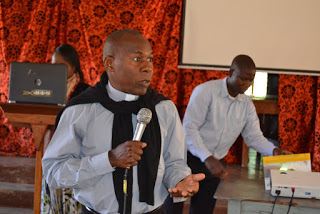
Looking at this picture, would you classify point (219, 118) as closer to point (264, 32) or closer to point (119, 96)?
point (119, 96)

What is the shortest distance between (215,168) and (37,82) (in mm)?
1318

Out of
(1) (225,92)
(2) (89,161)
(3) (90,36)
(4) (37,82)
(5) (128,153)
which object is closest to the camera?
(5) (128,153)

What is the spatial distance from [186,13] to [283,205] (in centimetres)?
370

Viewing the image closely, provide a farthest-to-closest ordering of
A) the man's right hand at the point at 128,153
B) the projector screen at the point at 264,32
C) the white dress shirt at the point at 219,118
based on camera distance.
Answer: the projector screen at the point at 264,32 → the white dress shirt at the point at 219,118 → the man's right hand at the point at 128,153

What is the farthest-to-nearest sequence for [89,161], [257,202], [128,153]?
[257,202]
[89,161]
[128,153]

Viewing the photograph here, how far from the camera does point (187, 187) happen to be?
173 centimetres

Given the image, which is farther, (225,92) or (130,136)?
(225,92)

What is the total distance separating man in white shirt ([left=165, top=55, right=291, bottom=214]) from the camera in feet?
10.9

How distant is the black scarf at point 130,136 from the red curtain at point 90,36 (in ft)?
12.6

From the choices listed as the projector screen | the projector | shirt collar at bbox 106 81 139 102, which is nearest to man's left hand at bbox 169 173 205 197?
shirt collar at bbox 106 81 139 102

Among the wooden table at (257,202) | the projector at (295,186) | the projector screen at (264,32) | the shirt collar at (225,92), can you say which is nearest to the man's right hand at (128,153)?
the wooden table at (257,202)

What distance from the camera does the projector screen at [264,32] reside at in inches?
211

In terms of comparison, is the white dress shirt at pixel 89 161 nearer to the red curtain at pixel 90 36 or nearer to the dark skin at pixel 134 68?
the dark skin at pixel 134 68

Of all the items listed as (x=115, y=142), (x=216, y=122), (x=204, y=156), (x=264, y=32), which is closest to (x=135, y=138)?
(x=115, y=142)
